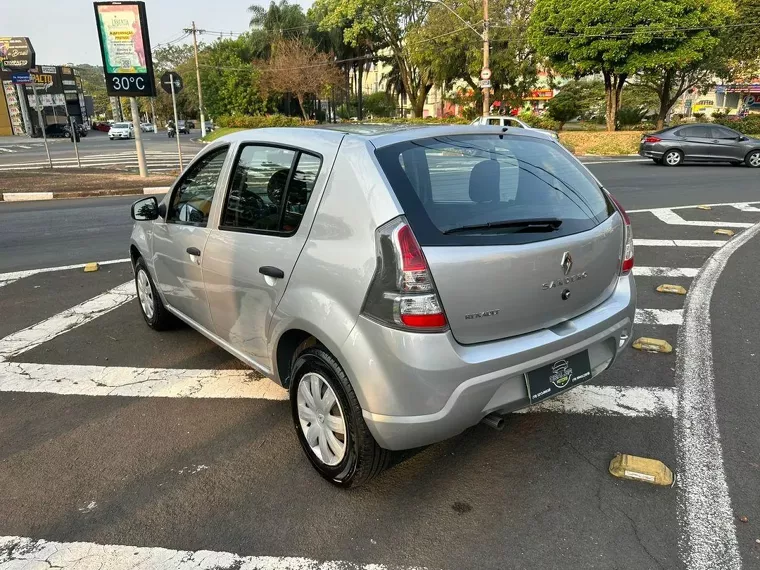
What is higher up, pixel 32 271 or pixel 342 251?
pixel 342 251

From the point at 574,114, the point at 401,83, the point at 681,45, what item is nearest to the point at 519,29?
the point at 574,114

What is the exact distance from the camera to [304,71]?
1809 inches

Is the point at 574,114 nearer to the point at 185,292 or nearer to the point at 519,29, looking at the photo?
the point at 519,29

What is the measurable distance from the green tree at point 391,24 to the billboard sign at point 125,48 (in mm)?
26586

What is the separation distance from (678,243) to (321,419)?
6745mm

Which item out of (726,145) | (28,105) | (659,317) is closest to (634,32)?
(726,145)

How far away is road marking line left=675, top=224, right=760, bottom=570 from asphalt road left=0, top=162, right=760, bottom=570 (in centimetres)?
4

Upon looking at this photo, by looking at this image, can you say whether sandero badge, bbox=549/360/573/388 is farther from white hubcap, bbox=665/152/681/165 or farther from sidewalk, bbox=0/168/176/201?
white hubcap, bbox=665/152/681/165

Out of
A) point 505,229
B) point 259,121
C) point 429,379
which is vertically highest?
point 259,121

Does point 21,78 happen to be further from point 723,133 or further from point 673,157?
point 723,133

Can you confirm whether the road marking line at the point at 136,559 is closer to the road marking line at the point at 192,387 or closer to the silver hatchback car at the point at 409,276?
the silver hatchback car at the point at 409,276

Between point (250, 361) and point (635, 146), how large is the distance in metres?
26.1

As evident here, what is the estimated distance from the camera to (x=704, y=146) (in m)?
18.6

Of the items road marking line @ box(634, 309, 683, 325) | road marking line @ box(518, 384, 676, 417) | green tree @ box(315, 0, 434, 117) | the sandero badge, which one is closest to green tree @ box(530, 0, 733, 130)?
green tree @ box(315, 0, 434, 117)
